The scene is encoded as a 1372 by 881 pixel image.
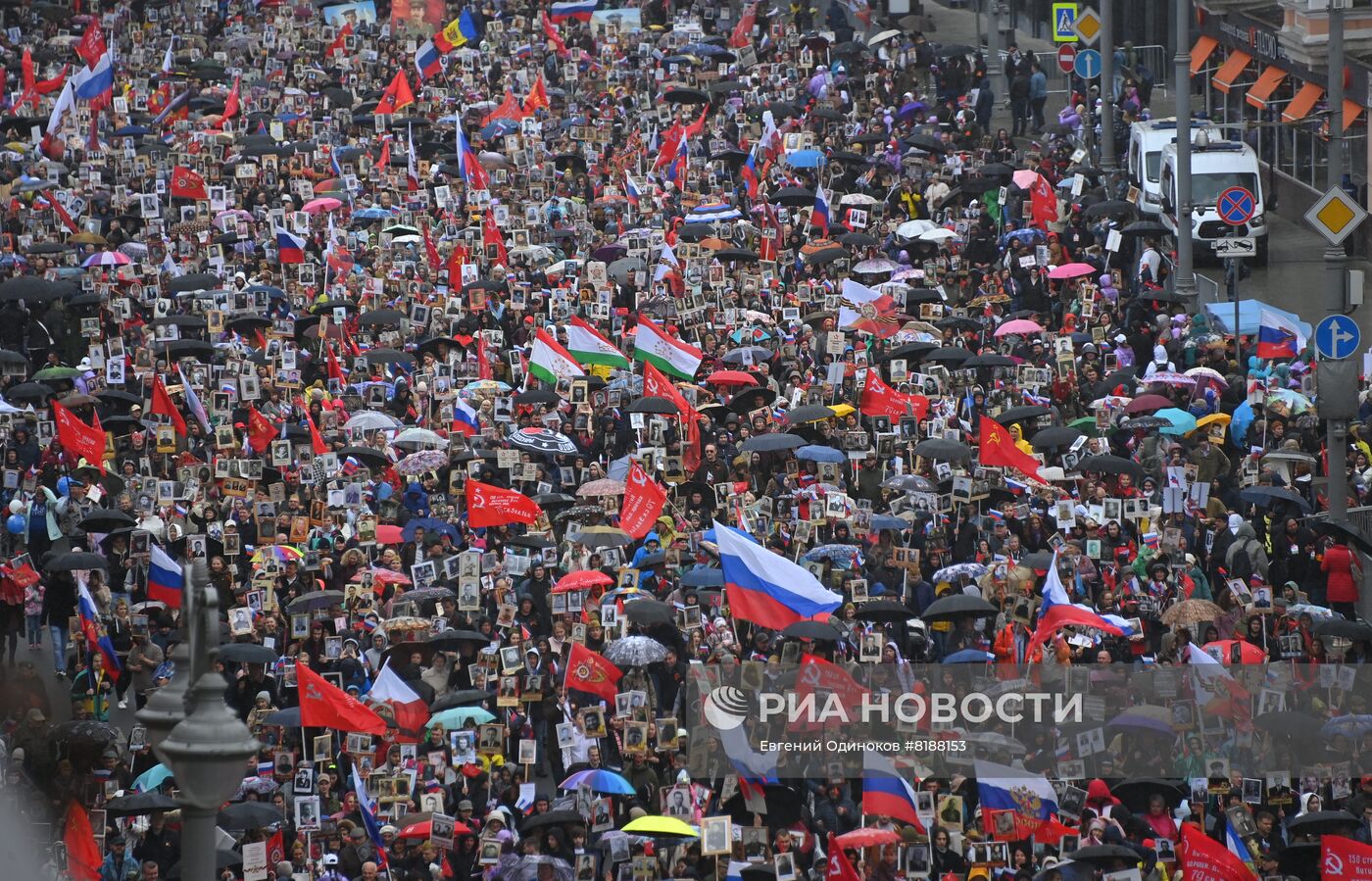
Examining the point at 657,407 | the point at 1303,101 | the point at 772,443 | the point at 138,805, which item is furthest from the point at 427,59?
the point at 138,805

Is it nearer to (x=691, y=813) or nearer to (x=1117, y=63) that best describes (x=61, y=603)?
(x=691, y=813)

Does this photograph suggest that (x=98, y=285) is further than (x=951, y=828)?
Yes

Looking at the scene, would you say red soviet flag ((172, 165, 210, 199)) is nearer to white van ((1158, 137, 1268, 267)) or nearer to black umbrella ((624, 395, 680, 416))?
black umbrella ((624, 395, 680, 416))

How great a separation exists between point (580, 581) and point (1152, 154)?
1995 centimetres

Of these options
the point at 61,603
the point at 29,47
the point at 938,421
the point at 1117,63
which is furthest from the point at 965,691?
the point at 29,47

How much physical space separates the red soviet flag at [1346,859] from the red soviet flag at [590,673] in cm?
590

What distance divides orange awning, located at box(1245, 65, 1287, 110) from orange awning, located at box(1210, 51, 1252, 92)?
1175 millimetres

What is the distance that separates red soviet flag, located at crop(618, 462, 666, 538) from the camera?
24141 mm

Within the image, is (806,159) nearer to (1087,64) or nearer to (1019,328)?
(1087,64)

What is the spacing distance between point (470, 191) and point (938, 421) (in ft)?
41.3

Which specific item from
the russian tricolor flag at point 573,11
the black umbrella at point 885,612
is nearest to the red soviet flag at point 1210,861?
the black umbrella at point 885,612

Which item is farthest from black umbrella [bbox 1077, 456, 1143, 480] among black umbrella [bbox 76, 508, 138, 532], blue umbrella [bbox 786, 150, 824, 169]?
blue umbrella [bbox 786, 150, 824, 169]

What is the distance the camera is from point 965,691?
20.7 metres

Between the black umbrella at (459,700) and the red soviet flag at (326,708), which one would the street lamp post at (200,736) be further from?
the black umbrella at (459,700)
